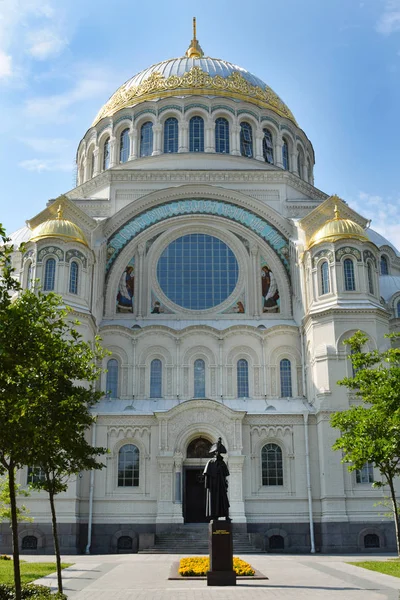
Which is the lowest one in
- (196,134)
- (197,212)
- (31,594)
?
(31,594)

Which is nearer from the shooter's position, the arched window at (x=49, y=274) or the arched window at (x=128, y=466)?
the arched window at (x=128, y=466)

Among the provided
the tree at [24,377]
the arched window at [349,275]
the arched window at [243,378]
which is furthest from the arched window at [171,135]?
the tree at [24,377]

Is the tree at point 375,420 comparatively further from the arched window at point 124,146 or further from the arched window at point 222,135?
the arched window at point 124,146

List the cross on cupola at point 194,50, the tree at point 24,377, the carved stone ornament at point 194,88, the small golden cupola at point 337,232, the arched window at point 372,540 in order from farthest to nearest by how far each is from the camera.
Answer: the cross on cupola at point 194,50 → the carved stone ornament at point 194,88 → the small golden cupola at point 337,232 → the arched window at point 372,540 → the tree at point 24,377

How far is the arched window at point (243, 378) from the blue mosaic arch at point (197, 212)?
20.6ft

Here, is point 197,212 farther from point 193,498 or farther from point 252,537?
point 252,537

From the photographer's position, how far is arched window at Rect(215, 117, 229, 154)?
148 feet

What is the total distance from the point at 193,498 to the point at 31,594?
2067 cm

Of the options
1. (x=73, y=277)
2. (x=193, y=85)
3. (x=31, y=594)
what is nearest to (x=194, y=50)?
(x=193, y=85)

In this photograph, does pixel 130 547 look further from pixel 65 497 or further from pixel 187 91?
pixel 187 91

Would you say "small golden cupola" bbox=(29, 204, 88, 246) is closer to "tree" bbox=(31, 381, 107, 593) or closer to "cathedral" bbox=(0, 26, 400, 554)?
"cathedral" bbox=(0, 26, 400, 554)

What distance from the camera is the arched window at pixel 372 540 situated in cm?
3134

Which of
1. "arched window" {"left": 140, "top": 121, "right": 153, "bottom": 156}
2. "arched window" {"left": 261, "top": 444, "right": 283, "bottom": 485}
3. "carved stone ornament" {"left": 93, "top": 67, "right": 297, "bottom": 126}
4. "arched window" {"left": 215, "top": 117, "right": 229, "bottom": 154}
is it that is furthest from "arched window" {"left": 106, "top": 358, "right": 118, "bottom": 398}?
"carved stone ornament" {"left": 93, "top": 67, "right": 297, "bottom": 126}

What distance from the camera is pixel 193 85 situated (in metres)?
46.6
